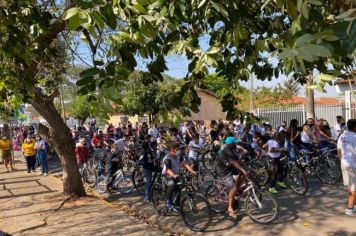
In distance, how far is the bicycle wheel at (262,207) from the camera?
853 centimetres

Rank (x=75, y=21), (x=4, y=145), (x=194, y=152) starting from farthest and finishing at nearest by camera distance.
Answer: (x=4, y=145)
(x=194, y=152)
(x=75, y=21)

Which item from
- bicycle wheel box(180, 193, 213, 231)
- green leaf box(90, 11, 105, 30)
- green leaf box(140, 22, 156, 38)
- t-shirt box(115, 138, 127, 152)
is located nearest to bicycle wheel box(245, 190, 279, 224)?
bicycle wheel box(180, 193, 213, 231)

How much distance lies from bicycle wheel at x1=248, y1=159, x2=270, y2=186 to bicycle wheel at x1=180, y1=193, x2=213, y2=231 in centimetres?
260

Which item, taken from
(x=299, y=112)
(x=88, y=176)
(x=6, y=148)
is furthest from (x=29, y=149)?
(x=299, y=112)

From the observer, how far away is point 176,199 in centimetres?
966

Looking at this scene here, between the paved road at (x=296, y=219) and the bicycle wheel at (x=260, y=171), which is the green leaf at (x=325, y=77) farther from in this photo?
the bicycle wheel at (x=260, y=171)

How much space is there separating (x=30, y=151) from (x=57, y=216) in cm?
861

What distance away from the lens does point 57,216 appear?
1038 centimetres

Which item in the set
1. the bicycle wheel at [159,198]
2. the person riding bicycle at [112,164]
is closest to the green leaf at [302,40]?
the bicycle wheel at [159,198]

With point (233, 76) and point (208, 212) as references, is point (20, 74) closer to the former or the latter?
point (208, 212)

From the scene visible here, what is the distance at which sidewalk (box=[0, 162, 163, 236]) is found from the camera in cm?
902

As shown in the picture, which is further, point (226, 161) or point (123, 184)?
point (123, 184)

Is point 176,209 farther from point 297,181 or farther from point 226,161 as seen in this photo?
point 297,181

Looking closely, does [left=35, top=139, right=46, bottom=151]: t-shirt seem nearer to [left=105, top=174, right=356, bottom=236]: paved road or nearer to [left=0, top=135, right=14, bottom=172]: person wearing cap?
[left=0, top=135, right=14, bottom=172]: person wearing cap
